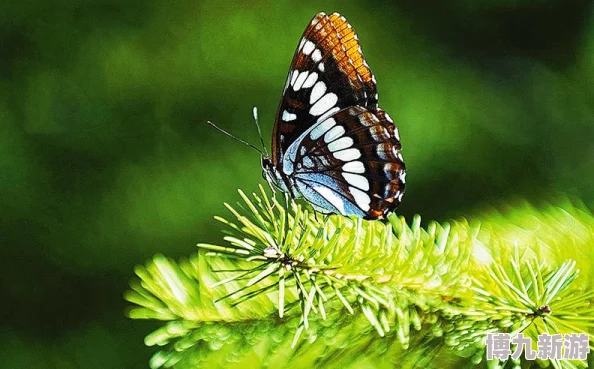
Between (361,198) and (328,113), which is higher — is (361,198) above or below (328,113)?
below

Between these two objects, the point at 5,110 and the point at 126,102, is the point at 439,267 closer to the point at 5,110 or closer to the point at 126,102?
the point at 126,102

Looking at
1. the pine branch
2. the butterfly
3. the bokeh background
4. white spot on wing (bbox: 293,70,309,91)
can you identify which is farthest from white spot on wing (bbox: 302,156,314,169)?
the bokeh background

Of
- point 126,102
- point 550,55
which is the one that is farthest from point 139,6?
point 550,55

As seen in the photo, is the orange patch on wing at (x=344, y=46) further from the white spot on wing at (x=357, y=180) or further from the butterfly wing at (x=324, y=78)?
the white spot on wing at (x=357, y=180)

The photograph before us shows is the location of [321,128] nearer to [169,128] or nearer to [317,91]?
[317,91]

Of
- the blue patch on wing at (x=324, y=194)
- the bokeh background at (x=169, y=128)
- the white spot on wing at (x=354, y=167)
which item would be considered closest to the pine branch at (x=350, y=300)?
the blue patch on wing at (x=324, y=194)

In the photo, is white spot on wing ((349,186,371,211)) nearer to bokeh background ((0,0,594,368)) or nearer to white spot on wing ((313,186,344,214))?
white spot on wing ((313,186,344,214))

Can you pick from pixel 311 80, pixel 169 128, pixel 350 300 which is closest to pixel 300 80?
pixel 311 80
